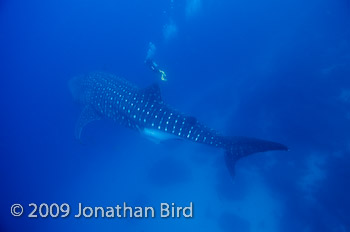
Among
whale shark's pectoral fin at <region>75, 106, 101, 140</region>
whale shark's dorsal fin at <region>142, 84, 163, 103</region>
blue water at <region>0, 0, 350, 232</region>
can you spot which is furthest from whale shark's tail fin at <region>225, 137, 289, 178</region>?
blue water at <region>0, 0, 350, 232</region>

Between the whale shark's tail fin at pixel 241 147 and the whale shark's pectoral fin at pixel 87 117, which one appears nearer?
the whale shark's tail fin at pixel 241 147

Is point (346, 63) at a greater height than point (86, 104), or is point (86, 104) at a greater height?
point (346, 63)

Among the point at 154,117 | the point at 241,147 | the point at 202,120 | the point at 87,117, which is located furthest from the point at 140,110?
the point at 202,120

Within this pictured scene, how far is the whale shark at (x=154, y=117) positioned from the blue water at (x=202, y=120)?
2.65 meters

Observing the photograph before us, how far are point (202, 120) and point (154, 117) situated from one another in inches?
306

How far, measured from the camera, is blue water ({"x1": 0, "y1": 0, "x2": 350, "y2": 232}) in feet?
34.1

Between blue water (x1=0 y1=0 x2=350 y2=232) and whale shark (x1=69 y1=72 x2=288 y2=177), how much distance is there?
8.70 ft

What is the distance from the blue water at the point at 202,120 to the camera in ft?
34.1

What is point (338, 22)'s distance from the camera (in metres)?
18.5

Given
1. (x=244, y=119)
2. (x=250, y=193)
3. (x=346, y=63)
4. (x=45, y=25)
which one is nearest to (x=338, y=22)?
(x=346, y=63)

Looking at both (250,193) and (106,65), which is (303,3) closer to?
(106,65)

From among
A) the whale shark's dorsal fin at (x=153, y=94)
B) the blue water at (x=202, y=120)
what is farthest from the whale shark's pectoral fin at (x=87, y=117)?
the whale shark's dorsal fin at (x=153, y=94)

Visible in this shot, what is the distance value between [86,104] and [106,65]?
1195 cm

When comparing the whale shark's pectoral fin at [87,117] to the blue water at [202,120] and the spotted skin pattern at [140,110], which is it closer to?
the spotted skin pattern at [140,110]
